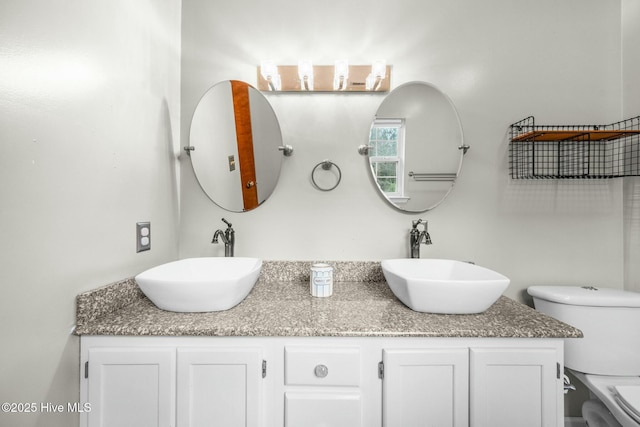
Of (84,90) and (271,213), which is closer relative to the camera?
(84,90)

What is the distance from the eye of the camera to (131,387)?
0.91m

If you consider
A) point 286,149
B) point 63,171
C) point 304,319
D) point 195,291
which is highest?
point 286,149

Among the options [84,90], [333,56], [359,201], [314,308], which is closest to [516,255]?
[359,201]

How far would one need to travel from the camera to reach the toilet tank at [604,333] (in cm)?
126

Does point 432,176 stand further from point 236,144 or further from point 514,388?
point 236,144

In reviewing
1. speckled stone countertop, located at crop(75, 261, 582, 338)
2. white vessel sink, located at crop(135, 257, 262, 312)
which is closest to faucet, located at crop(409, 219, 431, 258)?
speckled stone countertop, located at crop(75, 261, 582, 338)

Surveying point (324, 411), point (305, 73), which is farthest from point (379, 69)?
point (324, 411)

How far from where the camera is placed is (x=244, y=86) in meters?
1.51

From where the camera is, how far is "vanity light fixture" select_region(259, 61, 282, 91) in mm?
1447

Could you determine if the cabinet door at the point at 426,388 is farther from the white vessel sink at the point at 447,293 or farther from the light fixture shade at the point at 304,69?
the light fixture shade at the point at 304,69

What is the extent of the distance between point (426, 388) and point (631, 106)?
186cm

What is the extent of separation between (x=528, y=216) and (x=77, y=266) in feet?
6.89

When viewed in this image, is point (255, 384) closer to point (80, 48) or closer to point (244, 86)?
point (80, 48)

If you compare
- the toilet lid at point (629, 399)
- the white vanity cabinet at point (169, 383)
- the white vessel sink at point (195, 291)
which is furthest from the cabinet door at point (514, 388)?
the white vessel sink at point (195, 291)
